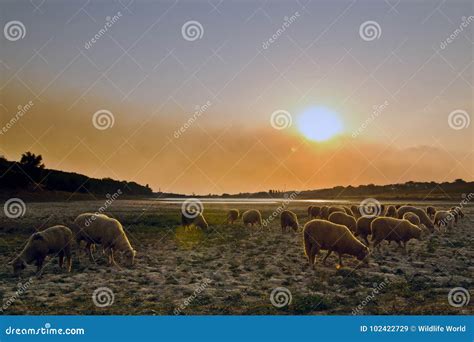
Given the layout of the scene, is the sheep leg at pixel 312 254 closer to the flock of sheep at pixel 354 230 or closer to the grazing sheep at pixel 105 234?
the flock of sheep at pixel 354 230

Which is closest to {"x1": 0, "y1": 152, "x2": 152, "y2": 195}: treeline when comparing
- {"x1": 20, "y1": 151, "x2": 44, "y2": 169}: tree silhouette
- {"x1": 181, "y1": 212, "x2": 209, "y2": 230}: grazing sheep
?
{"x1": 20, "y1": 151, "x2": 44, "y2": 169}: tree silhouette

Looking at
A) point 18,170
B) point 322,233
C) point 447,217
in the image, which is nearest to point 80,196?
point 18,170

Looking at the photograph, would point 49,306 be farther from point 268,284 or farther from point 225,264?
point 225,264

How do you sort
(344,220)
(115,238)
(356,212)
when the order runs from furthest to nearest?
(356,212) → (344,220) → (115,238)

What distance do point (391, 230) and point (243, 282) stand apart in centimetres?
999

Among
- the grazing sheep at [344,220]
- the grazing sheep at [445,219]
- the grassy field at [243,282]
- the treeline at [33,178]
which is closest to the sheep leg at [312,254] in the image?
the grassy field at [243,282]

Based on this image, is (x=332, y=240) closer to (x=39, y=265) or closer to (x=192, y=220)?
(x=39, y=265)

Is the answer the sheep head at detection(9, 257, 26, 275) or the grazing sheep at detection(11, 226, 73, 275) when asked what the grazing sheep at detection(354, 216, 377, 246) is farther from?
the sheep head at detection(9, 257, 26, 275)

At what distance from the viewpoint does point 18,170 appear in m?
73.8

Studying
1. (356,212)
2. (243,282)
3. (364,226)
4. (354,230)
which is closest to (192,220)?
(354,230)

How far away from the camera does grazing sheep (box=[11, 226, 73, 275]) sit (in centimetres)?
1642

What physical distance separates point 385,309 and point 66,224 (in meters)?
13.2

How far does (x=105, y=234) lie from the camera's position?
1812 centimetres

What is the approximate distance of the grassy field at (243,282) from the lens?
12.2 meters
